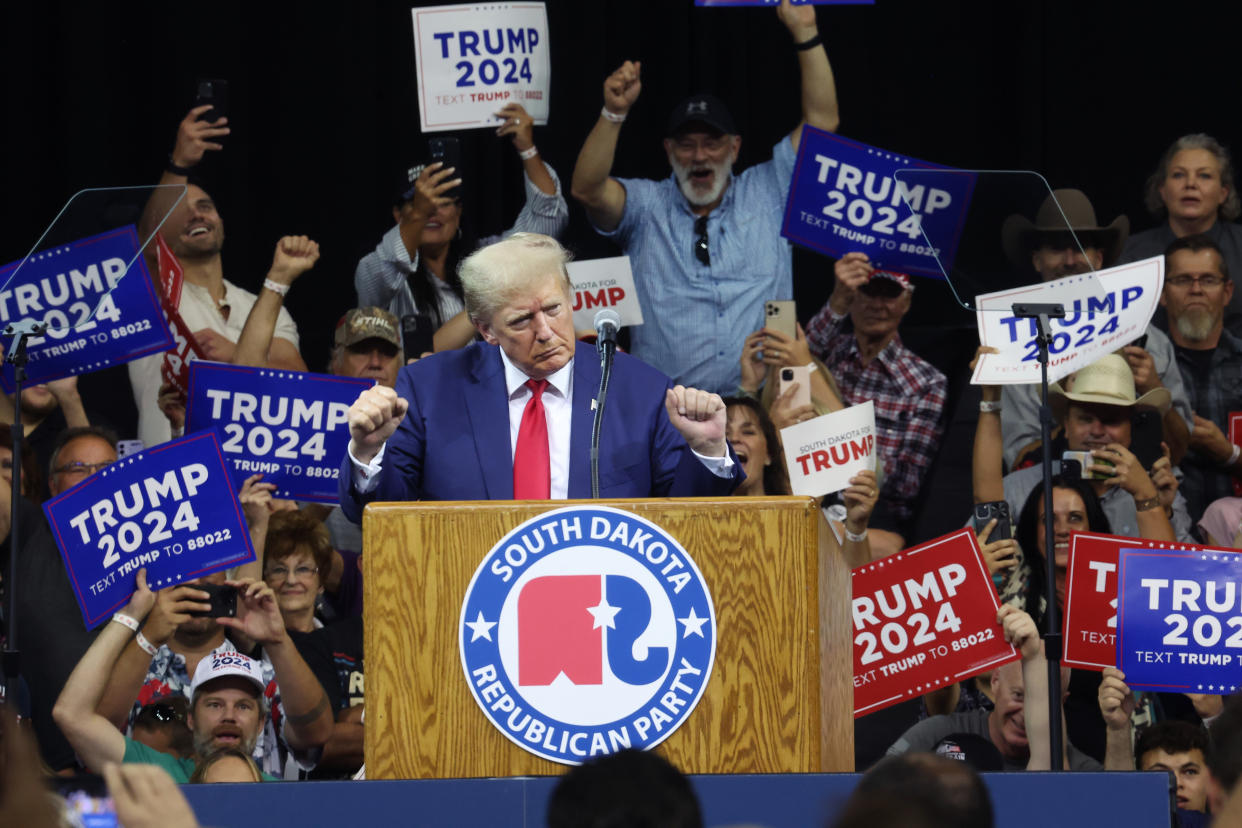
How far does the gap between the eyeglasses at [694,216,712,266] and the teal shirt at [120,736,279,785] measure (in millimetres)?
2642

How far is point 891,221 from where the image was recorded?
221 inches

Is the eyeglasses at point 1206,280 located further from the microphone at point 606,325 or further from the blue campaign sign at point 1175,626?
the microphone at point 606,325

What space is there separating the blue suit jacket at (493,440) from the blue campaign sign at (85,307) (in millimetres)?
2029

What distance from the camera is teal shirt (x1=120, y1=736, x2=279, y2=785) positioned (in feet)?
13.0

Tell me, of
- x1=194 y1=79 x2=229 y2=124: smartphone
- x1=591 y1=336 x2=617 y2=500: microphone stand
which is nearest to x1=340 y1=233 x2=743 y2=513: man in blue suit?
x1=591 y1=336 x2=617 y2=500: microphone stand

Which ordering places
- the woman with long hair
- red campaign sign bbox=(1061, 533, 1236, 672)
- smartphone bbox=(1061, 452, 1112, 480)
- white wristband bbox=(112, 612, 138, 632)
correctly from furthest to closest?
the woman with long hair → smartphone bbox=(1061, 452, 1112, 480) → red campaign sign bbox=(1061, 533, 1236, 672) → white wristband bbox=(112, 612, 138, 632)

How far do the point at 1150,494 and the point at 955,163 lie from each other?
2740 millimetres

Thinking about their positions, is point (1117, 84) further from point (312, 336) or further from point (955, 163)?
point (312, 336)

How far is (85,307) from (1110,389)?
117 inches

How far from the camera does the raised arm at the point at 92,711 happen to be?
3871 mm

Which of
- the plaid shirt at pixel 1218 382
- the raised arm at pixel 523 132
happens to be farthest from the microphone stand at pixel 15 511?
the plaid shirt at pixel 1218 382

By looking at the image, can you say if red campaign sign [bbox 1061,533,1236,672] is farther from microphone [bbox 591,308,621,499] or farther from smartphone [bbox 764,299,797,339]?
microphone [bbox 591,308,621,499]

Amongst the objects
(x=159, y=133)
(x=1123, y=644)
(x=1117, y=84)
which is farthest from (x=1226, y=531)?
(x=159, y=133)

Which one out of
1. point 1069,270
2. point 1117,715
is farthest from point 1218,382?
point 1117,715
